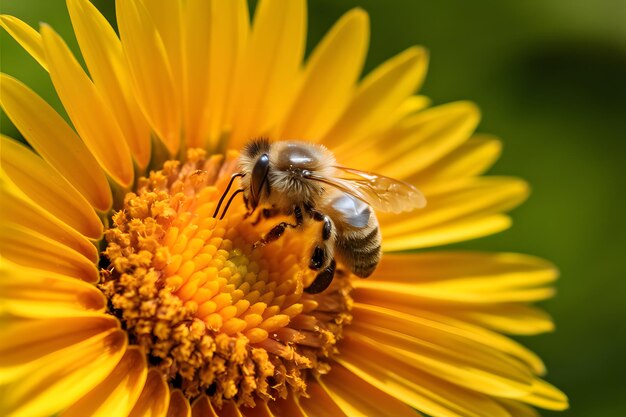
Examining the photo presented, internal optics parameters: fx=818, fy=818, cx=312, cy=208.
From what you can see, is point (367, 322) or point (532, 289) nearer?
point (367, 322)

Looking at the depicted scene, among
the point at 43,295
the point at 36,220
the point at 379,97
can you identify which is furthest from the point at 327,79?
the point at 43,295

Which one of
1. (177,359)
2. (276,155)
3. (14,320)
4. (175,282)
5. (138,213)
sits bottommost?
(14,320)

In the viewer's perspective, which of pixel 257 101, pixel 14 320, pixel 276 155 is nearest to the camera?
pixel 14 320

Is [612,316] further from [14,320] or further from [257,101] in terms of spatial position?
[14,320]

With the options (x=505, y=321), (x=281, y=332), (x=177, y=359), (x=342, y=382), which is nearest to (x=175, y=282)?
(x=177, y=359)

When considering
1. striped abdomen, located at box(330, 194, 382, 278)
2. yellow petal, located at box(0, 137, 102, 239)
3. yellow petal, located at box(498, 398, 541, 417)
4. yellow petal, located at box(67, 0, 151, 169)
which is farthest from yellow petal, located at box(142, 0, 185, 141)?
yellow petal, located at box(498, 398, 541, 417)

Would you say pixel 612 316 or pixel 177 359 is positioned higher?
pixel 612 316

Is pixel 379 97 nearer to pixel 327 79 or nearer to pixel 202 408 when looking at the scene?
pixel 327 79

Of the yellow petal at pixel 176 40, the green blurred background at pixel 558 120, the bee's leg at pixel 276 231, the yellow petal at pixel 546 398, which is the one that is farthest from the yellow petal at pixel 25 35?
the yellow petal at pixel 546 398

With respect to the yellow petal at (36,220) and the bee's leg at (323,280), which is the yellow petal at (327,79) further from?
the yellow petal at (36,220)
